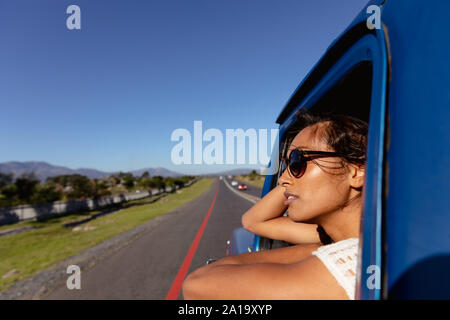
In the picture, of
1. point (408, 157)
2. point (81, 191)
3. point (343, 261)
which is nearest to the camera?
point (408, 157)

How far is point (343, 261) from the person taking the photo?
2.75ft

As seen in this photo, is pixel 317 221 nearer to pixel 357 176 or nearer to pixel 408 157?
pixel 357 176

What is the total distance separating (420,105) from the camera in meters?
0.62

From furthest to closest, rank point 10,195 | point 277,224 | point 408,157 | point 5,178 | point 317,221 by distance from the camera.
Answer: point 5,178, point 10,195, point 277,224, point 317,221, point 408,157

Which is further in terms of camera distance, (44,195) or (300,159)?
(44,195)

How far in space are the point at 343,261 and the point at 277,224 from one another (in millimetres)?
982

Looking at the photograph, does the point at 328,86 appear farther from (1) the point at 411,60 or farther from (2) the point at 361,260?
(2) the point at 361,260

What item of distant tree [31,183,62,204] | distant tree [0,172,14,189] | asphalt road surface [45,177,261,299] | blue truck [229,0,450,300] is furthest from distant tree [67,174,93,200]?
blue truck [229,0,450,300]

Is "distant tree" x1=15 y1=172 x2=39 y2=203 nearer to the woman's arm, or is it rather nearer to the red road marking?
the red road marking

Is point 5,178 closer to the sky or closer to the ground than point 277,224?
closer to the ground

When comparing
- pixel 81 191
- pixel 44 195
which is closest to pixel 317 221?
pixel 44 195

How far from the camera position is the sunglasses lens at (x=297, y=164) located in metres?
1.17

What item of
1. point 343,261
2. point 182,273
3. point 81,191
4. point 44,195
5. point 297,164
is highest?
point 297,164
